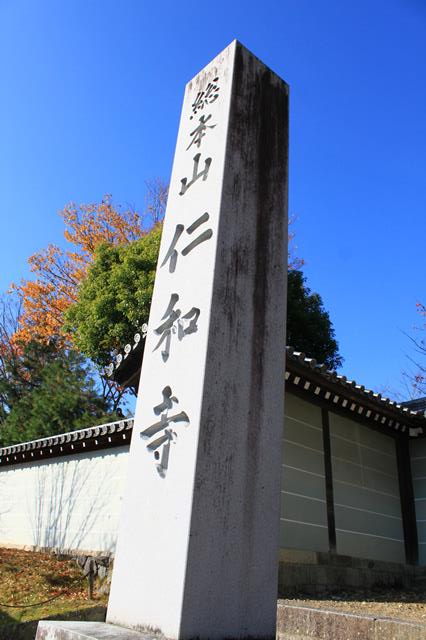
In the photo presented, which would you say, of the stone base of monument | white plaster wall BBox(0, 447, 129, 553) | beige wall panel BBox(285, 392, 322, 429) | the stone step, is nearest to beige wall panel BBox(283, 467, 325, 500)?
beige wall panel BBox(285, 392, 322, 429)

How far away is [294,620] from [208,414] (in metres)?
3.08

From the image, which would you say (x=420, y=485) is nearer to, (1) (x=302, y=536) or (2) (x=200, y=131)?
(1) (x=302, y=536)

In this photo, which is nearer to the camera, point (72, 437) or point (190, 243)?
point (190, 243)

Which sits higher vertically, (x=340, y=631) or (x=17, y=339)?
(x=17, y=339)

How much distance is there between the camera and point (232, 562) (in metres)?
2.47

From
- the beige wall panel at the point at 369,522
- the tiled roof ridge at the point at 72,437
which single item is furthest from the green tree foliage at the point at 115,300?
the beige wall panel at the point at 369,522

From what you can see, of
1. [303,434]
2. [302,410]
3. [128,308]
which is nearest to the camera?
[303,434]

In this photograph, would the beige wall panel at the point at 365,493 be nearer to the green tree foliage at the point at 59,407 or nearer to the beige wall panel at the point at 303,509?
the beige wall panel at the point at 303,509

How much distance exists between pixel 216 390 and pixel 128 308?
12035mm

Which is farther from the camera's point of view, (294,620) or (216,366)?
(294,620)

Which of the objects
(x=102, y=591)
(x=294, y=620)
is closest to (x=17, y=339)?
(x=102, y=591)

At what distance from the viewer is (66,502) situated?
1010cm

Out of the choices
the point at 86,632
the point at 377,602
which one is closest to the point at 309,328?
the point at 377,602

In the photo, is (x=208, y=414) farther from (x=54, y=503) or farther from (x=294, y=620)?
(x=54, y=503)
